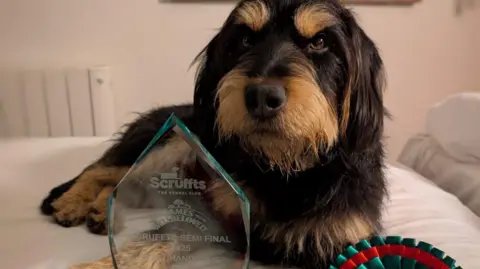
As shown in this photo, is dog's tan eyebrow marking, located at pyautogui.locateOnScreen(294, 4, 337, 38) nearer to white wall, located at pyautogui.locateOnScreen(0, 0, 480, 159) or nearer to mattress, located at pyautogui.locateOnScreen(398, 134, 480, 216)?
mattress, located at pyautogui.locateOnScreen(398, 134, 480, 216)

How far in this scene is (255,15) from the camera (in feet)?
4.10

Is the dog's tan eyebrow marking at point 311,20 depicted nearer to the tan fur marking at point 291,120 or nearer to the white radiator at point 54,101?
the tan fur marking at point 291,120

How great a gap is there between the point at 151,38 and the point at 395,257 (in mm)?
2054

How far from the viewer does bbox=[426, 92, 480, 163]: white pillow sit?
201cm

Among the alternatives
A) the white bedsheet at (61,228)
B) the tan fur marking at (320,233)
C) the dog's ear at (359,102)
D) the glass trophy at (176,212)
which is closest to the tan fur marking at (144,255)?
the glass trophy at (176,212)

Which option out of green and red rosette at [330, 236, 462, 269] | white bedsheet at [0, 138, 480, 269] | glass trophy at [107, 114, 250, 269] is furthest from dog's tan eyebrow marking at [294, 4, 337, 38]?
white bedsheet at [0, 138, 480, 269]

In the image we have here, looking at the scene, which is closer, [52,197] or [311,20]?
[311,20]

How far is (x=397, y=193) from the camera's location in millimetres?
1794

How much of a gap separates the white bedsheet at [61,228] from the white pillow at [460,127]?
0.20m

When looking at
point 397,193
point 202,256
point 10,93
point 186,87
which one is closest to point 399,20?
point 186,87

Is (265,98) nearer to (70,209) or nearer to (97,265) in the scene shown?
(97,265)

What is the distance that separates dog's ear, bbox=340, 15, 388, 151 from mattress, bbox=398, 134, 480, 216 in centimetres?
82

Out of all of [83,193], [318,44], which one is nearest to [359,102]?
[318,44]

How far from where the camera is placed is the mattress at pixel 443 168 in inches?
77.2
